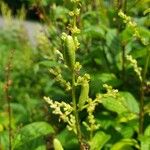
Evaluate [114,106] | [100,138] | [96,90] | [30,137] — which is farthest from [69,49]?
[114,106]

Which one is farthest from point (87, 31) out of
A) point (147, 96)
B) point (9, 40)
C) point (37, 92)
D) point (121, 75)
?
point (9, 40)

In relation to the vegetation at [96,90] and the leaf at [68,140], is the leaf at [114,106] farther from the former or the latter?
the leaf at [68,140]

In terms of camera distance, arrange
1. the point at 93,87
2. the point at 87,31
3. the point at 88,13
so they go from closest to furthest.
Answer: the point at 93,87 → the point at 87,31 → the point at 88,13

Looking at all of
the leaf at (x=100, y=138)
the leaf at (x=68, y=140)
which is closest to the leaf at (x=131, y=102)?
the leaf at (x=100, y=138)

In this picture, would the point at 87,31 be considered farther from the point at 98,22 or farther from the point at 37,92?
the point at 37,92

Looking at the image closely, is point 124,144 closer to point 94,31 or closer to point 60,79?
point 94,31

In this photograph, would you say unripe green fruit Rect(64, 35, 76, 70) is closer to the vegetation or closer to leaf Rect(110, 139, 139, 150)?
the vegetation

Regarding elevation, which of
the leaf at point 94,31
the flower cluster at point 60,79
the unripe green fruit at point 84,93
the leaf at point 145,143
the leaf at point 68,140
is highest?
the leaf at point 94,31

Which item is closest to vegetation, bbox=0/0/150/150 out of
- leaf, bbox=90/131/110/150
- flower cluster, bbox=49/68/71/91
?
leaf, bbox=90/131/110/150
